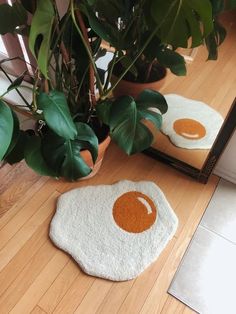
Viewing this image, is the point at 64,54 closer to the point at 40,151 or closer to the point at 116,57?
the point at 116,57

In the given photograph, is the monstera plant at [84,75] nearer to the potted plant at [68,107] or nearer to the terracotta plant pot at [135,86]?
the potted plant at [68,107]

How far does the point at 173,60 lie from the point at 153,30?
10.0 inches

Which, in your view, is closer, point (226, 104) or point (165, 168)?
point (226, 104)

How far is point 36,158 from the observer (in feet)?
3.22

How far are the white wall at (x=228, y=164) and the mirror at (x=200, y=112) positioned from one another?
0.23 feet

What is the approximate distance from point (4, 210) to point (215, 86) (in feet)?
→ 3.56

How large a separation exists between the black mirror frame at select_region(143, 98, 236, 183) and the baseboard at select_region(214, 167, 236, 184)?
3.2 inches

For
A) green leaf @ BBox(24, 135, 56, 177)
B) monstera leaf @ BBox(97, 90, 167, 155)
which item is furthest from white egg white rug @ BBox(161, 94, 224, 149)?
green leaf @ BBox(24, 135, 56, 177)

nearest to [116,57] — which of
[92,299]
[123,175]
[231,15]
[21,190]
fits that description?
[231,15]

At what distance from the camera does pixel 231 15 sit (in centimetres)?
94

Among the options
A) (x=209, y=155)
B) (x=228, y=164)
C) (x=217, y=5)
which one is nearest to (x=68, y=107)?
(x=217, y=5)

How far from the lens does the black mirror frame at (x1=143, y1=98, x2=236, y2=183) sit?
1085mm

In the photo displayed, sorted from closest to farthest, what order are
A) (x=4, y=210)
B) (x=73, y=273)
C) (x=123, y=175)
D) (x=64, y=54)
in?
(x=64, y=54)
(x=73, y=273)
(x=4, y=210)
(x=123, y=175)

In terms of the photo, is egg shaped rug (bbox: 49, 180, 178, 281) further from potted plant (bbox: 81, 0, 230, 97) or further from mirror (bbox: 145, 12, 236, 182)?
potted plant (bbox: 81, 0, 230, 97)
